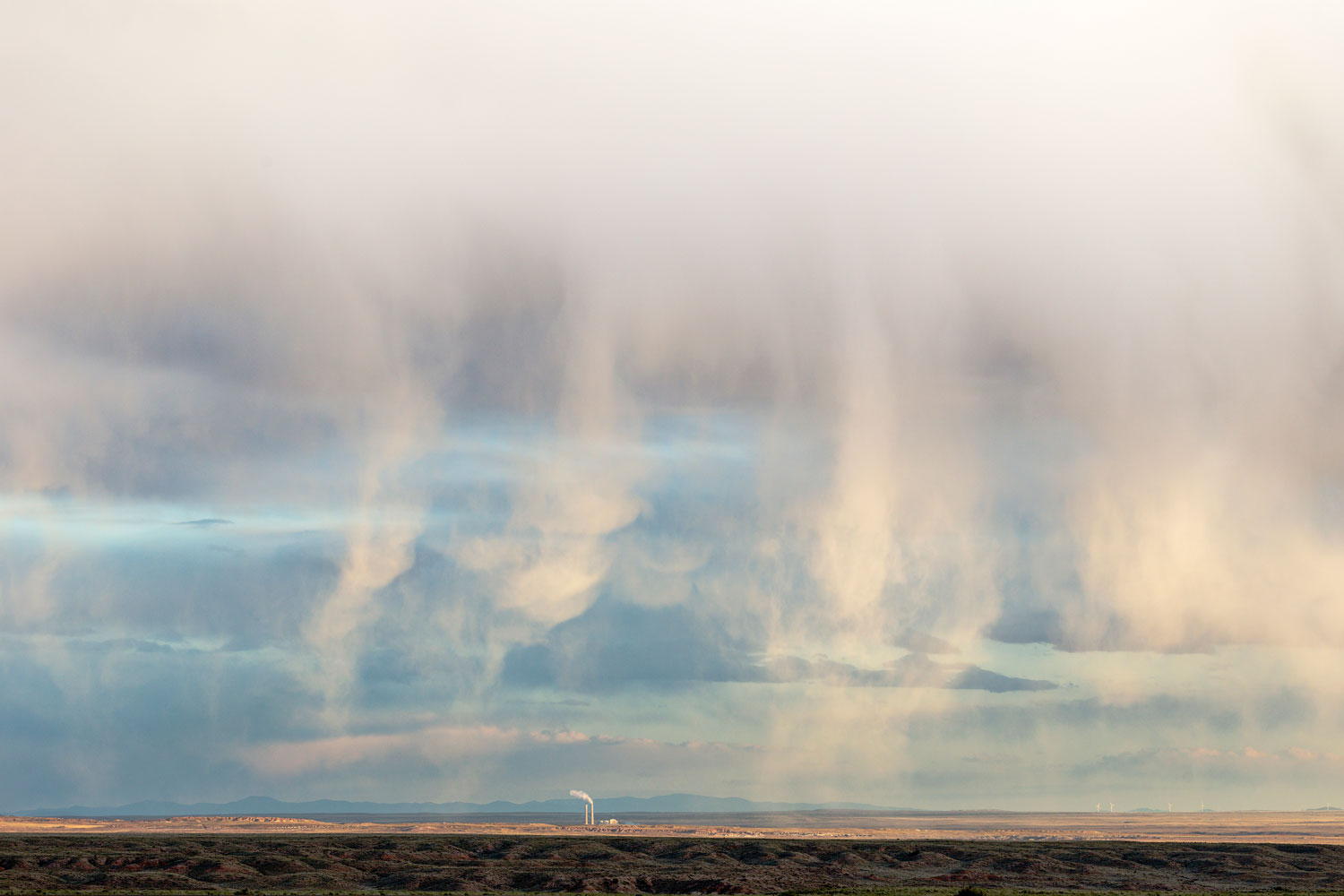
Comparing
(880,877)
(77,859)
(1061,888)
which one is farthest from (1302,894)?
(77,859)

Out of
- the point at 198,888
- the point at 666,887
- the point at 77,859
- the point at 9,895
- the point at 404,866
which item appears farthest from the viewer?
the point at 404,866

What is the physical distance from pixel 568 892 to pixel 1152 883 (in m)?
90.8

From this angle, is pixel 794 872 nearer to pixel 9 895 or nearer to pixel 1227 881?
pixel 1227 881

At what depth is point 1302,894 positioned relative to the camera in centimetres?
15912

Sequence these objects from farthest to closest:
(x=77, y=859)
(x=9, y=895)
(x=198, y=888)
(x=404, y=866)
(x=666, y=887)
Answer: (x=404, y=866) < (x=77, y=859) < (x=666, y=887) < (x=198, y=888) < (x=9, y=895)

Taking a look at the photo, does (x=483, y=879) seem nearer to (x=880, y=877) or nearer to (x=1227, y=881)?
(x=880, y=877)

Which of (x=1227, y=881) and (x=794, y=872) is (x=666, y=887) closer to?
(x=794, y=872)

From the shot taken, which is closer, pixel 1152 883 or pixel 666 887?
pixel 666 887

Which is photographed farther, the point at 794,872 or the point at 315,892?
the point at 794,872

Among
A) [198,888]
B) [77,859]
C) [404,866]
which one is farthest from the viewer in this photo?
[404,866]

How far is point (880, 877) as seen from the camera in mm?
189750

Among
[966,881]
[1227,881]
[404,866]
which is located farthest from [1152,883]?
[404,866]

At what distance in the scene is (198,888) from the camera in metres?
155

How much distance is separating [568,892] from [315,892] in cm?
3163
